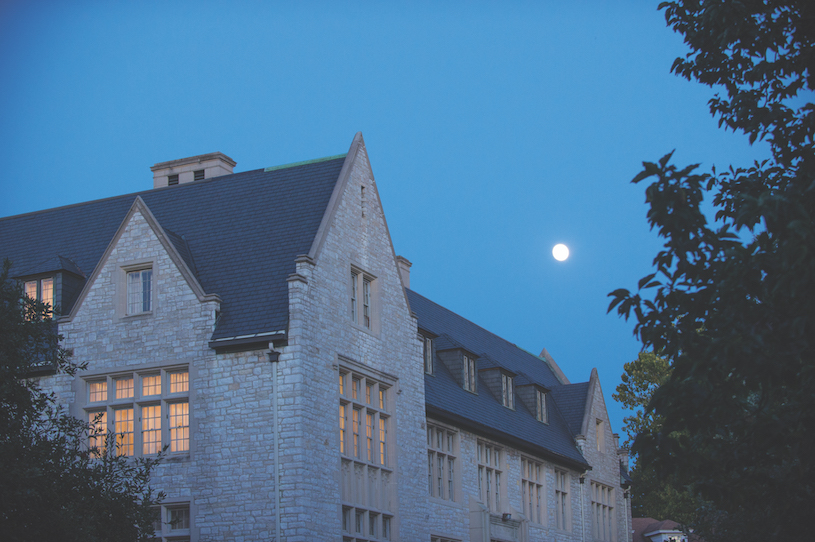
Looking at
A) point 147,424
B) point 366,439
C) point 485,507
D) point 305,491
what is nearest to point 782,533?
point 305,491

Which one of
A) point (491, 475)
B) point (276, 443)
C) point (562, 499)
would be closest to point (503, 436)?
point (491, 475)

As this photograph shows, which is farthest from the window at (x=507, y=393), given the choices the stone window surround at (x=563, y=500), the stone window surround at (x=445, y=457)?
the stone window surround at (x=445, y=457)

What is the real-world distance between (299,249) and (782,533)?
47.2 ft

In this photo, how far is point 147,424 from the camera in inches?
959

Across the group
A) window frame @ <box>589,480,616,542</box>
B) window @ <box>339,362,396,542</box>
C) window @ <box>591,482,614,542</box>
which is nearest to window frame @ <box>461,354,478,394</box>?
window @ <box>339,362,396,542</box>

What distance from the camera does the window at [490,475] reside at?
1309 inches

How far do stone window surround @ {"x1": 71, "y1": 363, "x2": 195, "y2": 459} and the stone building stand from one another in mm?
49

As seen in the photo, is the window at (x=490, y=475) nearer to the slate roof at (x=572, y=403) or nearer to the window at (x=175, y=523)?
the slate roof at (x=572, y=403)

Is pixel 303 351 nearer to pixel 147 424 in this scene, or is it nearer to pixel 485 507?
pixel 147 424

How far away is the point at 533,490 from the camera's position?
37.1 m

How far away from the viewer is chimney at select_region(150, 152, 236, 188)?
1287 inches

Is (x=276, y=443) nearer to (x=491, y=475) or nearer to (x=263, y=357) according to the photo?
(x=263, y=357)

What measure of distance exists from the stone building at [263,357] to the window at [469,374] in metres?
1.84

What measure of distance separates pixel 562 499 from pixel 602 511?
461 centimetres
